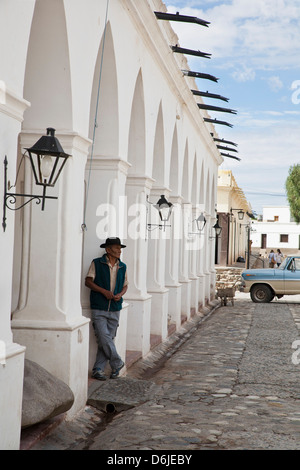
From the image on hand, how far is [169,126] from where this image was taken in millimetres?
12250

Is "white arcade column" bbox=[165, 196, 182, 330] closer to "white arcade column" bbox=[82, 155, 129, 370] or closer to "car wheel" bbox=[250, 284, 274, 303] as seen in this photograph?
"white arcade column" bbox=[82, 155, 129, 370]

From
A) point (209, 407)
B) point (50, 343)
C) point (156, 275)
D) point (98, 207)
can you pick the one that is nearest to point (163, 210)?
point (156, 275)

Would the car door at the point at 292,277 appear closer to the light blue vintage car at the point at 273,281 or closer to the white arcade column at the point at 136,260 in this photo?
the light blue vintage car at the point at 273,281

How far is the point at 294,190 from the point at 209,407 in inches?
1877

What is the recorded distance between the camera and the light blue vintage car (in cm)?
2159

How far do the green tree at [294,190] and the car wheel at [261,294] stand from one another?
31.9 m

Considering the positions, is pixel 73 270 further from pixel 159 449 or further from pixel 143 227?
pixel 143 227

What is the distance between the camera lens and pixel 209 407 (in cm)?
721

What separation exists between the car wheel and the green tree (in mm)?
31919

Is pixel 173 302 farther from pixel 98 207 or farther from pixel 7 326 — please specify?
pixel 7 326

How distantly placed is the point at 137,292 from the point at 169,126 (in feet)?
12.1

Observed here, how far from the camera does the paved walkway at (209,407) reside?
5832mm

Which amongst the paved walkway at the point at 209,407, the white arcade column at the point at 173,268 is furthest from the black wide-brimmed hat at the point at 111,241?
the white arcade column at the point at 173,268
